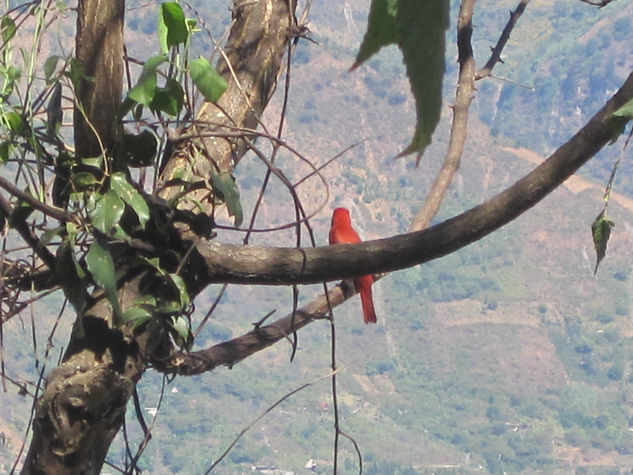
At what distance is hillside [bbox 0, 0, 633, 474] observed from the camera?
37.3 m

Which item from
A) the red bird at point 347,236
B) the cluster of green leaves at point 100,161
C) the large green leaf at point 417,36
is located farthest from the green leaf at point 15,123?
the red bird at point 347,236

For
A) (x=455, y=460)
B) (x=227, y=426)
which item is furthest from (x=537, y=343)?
(x=227, y=426)

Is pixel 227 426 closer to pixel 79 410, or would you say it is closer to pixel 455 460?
pixel 455 460

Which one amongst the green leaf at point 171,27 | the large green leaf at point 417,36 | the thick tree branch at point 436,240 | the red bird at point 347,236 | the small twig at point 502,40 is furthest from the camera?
the red bird at point 347,236

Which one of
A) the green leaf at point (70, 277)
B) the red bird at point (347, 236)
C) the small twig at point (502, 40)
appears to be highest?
the red bird at point (347, 236)

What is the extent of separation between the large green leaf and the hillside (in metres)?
33.4

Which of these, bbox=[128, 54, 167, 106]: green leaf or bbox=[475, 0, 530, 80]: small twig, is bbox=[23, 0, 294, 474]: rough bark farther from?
bbox=[475, 0, 530, 80]: small twig

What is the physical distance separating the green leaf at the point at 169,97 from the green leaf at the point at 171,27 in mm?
36

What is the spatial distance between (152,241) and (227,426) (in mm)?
33293

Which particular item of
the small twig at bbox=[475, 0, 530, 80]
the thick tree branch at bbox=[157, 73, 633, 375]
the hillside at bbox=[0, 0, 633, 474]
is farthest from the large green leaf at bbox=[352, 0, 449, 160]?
the hillside at bbox=[0, 0, 633, 474]

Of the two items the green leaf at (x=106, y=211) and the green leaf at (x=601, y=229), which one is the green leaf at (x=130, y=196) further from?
the green leaf at (x=601, y=229)

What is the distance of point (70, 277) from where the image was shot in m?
1.05

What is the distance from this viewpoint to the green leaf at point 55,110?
1.09 m

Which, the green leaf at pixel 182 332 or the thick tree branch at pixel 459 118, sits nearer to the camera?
the green leaf at pixel 182 332
